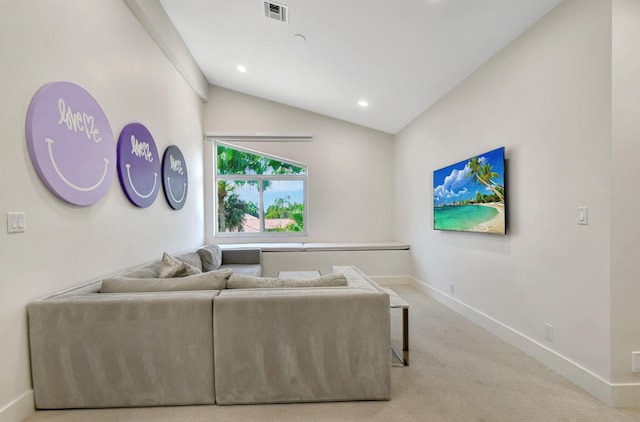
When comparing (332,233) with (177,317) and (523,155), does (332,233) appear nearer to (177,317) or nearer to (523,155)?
(523,155)

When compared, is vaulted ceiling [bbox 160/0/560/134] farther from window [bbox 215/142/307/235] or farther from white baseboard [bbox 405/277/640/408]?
white baseboard [bbox 405/277/640/408]

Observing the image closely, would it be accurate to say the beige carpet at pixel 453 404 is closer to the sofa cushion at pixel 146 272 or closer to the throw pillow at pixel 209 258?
the sofa cushion at pixel 146 272

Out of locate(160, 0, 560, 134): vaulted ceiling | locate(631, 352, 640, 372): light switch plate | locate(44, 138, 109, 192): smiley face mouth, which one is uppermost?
locate(160, 0, 560, 134): vaulted ceiling

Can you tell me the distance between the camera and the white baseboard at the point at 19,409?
5.09 ft

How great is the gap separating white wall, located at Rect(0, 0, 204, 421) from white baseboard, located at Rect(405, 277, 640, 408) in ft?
10.9

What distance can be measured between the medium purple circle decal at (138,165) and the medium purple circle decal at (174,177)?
183mm

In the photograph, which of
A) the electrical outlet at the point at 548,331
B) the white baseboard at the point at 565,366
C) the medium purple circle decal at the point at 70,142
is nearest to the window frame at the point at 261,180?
the medium purple circle decal at the point at 70,142

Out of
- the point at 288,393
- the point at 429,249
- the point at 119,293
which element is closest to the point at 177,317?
the point at 119,293

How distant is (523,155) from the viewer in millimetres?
2443

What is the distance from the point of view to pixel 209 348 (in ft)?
5.86

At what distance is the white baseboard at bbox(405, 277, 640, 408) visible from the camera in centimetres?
178

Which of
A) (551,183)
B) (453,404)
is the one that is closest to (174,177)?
(453,404)

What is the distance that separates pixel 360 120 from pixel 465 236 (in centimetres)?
274

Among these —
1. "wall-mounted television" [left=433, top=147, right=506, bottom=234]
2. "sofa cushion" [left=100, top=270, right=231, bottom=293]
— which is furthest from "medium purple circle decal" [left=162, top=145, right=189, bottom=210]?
"wall-mounted television" [left=433, top=147, right=506, bottom=234]
